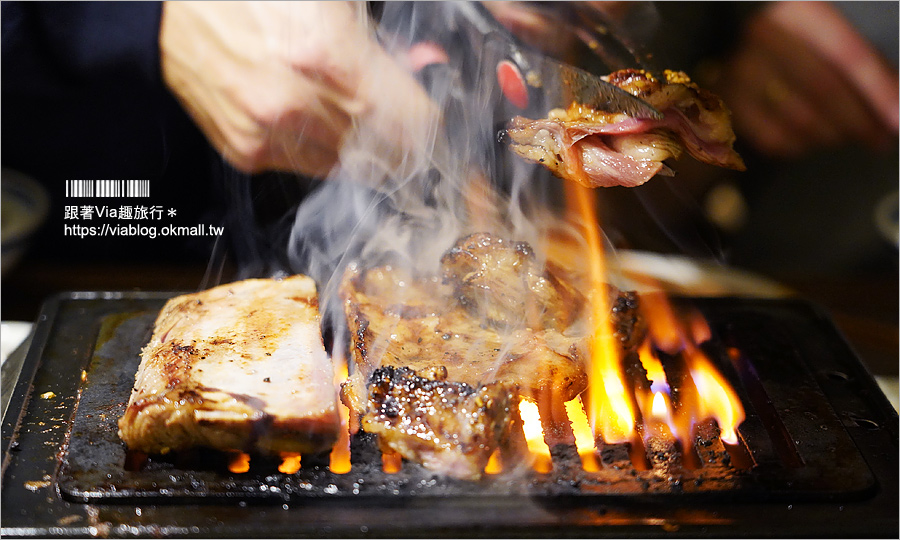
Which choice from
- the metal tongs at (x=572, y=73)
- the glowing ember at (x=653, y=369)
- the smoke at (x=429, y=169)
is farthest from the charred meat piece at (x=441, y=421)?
the metal tongs at (x=572, y=73)

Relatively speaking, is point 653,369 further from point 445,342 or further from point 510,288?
point 445,342

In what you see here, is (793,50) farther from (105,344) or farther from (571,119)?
(105,344)

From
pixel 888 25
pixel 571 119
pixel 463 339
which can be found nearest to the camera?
pixel 571 119

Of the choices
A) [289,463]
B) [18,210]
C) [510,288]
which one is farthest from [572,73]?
[18,210]

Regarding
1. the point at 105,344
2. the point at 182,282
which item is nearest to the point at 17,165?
the point at 182,282

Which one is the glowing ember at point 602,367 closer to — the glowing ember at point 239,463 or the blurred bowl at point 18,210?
the glowing ember at point 239,463

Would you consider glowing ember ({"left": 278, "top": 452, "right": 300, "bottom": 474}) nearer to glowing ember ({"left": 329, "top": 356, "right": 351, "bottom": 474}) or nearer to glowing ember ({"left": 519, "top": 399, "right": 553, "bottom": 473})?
glowing ember ({"left": 329, "top": 356, "right": 351, "bottom": 474})

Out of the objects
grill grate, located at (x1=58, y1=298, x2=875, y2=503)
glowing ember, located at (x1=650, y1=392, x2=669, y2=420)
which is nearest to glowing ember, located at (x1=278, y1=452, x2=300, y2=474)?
grill grate, located at (x1=58, y1=298, x2=875, y2=503)
